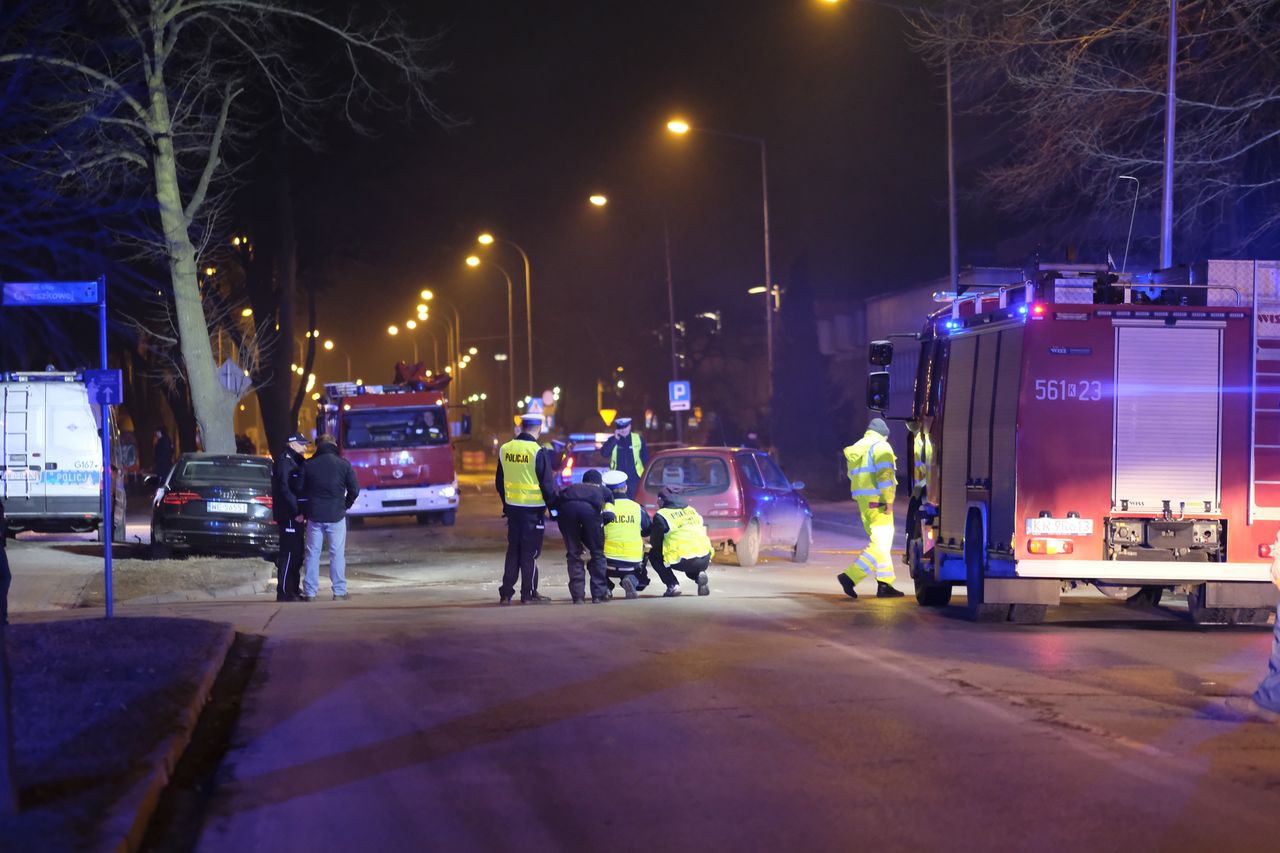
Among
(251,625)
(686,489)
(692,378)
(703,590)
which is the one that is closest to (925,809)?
(251,625)

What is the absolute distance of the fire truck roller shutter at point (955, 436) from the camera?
1261 cm

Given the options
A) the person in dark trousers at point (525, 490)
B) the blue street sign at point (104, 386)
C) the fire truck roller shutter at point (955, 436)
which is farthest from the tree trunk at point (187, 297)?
the fire truck roller shutter at point (955, 436)

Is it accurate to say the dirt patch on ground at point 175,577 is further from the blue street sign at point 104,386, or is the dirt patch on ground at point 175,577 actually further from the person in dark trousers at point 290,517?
the blue street sign at point 104,386

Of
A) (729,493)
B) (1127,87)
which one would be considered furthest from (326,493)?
(1127,87)

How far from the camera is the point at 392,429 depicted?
29.1 m

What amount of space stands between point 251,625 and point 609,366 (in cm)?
5539

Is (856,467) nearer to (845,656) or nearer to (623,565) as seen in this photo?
(623,565)

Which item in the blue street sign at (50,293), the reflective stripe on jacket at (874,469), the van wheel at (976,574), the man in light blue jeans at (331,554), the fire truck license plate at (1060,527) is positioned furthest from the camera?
the man in light blue jeans at (331,554)

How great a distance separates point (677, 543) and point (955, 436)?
3256 millimetres

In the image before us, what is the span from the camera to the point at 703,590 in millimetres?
14797

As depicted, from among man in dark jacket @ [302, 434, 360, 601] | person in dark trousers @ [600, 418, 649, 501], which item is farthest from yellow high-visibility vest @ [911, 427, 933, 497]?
person in dark trousers @ [600, 418, 649, 501]

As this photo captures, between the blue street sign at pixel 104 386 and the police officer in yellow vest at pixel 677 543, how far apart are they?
18.0 feet

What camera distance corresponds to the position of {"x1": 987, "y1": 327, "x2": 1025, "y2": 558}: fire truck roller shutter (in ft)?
37.2

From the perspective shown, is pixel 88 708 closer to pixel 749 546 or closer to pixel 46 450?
pixel 749 546
